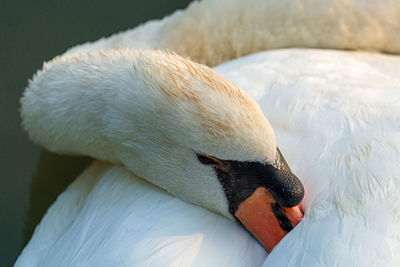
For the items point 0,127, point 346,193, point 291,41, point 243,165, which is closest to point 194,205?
point 243,165

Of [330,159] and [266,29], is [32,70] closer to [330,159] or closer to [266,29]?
[266,29]

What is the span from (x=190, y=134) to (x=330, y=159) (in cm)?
55

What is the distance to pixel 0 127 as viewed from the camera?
4.29 metres

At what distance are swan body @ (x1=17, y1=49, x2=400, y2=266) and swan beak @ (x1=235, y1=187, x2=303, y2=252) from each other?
0.17 feet

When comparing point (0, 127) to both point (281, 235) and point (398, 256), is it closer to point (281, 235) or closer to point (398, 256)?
point (281, 235)

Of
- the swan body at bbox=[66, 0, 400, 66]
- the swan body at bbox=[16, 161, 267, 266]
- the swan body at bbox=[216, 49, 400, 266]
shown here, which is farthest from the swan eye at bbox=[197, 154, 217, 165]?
the swan body at bbox=[66, 0, 400, 66]

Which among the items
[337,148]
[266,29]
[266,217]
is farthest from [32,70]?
[337,148]

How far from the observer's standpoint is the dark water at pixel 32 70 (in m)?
3.88

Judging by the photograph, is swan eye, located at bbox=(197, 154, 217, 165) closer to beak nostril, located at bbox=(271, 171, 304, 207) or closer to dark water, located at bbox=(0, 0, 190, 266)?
beak nostril, located at bbox=(271, 171, 304, 207)

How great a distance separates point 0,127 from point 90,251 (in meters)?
2.12

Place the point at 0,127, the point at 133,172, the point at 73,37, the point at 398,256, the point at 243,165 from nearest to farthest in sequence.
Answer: the point at 398,256, the point at 243,165, the point at 133,172, the point at 0,127, the point at 73,37

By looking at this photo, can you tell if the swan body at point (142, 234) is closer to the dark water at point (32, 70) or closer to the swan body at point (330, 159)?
the swan body at point (330, 159)

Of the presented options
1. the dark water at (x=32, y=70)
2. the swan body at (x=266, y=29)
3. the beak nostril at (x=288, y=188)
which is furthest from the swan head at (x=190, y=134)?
the dark water at (x=32, y=70)

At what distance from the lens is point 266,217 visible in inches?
95.9
